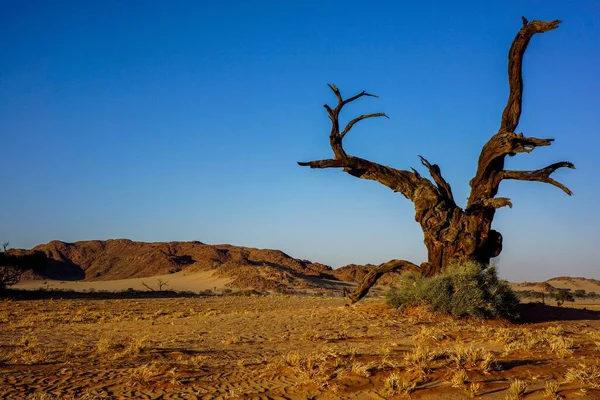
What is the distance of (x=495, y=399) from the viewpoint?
A: 285 inches

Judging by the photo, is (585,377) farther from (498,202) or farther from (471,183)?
(471,183)

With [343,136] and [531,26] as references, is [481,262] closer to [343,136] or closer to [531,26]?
[343,136]

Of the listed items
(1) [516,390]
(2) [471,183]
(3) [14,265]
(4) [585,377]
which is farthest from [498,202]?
(3) [14,265]

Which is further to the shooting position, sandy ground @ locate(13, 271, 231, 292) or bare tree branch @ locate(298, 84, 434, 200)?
sandy ground @ locate(13, 271, 231, 292)

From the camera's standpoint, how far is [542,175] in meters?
17.5

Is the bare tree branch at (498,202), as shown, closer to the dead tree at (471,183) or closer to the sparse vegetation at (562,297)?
the dead tree at (471,183)

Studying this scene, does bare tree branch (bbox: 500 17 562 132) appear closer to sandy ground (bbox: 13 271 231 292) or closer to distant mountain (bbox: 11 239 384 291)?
sandy ground (bbox: 13 271 231 292)

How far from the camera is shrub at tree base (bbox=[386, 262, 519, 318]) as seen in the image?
1614cm

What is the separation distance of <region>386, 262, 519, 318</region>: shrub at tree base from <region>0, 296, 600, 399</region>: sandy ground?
45 centimetres

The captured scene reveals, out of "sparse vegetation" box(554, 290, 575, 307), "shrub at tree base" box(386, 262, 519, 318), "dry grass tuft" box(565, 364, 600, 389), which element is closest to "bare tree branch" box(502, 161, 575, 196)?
"shrub at tree base" box(386, 262, 519, 318)

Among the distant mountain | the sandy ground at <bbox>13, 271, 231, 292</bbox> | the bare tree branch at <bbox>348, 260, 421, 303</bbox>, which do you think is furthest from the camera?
the distant mountain

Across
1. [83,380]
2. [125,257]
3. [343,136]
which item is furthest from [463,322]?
[125,257]

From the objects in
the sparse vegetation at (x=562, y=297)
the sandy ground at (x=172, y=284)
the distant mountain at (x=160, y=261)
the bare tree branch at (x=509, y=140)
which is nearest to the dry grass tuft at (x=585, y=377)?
the bare tree branch at (x=509, y=140)

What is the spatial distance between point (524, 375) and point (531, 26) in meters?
12.1
